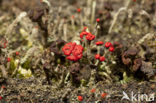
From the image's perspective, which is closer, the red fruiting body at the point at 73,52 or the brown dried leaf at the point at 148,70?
Result: the red fruiting body at the point at 73,52

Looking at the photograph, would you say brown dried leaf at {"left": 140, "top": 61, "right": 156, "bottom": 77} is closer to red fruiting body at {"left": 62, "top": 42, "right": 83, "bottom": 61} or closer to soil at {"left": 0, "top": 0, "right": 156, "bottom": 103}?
soil at {"left": 0, "top": 0, "right": 156, "bottom": 103}

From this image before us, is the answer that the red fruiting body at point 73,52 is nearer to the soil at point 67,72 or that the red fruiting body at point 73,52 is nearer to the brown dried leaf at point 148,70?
the soil at point 67,72

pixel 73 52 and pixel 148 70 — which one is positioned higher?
pixel 73 52

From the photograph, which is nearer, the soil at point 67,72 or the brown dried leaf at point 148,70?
the soil at point 67,72

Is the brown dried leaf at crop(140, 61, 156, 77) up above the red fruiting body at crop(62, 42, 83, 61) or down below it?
below

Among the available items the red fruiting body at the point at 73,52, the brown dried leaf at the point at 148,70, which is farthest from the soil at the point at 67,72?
the red fruiting body at the point at 73,52

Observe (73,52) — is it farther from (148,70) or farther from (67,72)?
(148,70)

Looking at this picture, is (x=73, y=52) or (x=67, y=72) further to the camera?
(x=67, y=72)

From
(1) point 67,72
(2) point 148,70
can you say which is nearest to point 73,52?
(1) point 67,72

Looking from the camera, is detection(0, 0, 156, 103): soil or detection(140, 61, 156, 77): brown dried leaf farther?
detection(140, 61, 156, 77): brown dried leaf

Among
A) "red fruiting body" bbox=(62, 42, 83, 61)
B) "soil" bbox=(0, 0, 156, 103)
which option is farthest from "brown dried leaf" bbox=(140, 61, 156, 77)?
"red fruiting body" bbox=(62, 42, 83, 61)

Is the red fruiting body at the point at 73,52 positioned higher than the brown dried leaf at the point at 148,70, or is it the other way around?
the red fruiting body at the point at 73,52

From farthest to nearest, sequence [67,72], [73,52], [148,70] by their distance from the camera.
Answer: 1. [67,72]
2. [148,70]
3. [73,52]
